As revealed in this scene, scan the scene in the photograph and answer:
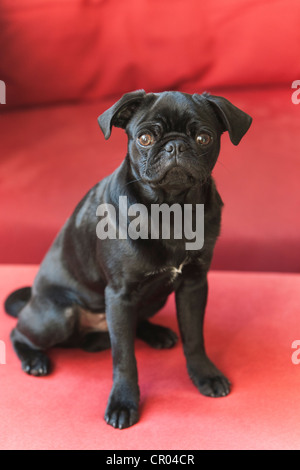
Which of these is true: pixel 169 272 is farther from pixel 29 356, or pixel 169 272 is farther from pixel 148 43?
pixel 148 43

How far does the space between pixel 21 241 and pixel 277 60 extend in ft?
4.17

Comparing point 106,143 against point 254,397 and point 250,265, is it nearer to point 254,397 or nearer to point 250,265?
point 250,265

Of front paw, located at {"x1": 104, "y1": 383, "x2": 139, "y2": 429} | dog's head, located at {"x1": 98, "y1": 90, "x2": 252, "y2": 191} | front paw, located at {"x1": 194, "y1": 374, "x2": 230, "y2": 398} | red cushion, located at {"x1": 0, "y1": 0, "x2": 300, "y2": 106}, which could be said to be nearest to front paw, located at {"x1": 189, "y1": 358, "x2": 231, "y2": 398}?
front paw, located at {"x1": 194, "y1": 374, "x2": 230, "y2": 398}

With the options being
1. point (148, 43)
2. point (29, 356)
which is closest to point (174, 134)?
point (29, 356)

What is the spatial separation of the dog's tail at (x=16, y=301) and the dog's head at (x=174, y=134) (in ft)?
2.28

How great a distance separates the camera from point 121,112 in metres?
1.37

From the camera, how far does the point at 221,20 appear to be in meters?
2.32

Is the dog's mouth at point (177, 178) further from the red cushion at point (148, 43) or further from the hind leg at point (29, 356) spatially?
the red cushion at point (148, 43)

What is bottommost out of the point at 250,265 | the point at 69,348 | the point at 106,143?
the point at 69,348

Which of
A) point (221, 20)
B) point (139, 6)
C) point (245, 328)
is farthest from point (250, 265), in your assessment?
point (139, 6)

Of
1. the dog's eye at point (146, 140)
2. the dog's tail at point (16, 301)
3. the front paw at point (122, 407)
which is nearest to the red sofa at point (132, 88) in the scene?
the dog's tail at point (16, 301)

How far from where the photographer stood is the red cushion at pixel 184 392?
127 centimetres

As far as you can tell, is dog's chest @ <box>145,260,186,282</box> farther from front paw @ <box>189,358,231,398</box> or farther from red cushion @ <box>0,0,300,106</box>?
red cushion @ <box>0,0,300,106</box>

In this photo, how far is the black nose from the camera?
1.26 metres
